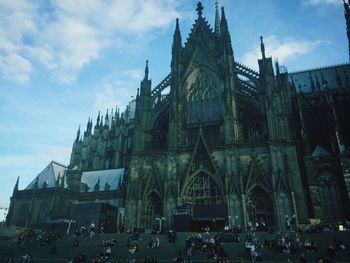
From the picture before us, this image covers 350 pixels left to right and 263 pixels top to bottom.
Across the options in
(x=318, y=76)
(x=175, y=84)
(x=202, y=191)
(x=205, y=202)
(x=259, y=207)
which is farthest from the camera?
(x=318, y=76)

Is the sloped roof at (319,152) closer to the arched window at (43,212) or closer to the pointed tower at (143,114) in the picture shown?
the pointed tower at (143,114)

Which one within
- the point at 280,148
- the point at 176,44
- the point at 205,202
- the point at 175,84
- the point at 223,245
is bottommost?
the point at 223,245

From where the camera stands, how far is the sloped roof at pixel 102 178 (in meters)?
51.2

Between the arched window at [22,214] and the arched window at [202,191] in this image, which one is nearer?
the arched window at [202,191]

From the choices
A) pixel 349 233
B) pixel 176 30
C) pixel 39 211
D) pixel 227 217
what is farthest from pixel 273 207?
pixel 39 211

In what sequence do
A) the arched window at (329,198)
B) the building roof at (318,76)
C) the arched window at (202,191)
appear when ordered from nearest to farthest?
1. the arched window at (202,191)
2. the arched window at (329,198)
3. the building roof at (318,76)

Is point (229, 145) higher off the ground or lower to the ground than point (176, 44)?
lower

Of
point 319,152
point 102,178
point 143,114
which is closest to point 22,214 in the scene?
point 102,178

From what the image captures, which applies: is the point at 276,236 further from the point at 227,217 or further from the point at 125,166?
the point at 125,166

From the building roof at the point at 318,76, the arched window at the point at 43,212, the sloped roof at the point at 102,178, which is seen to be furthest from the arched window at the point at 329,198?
the arched window at the point at 43,212

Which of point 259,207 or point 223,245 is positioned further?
point 259,207

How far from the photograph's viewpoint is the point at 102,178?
173ft

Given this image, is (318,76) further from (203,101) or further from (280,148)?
(280,148)

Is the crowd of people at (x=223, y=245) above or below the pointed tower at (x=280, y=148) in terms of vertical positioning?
below
